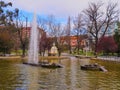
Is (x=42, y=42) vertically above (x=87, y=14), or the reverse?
(x=87, y=14)

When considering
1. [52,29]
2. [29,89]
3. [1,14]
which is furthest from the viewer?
[52,29]

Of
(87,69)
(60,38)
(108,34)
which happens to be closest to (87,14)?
(108,34)

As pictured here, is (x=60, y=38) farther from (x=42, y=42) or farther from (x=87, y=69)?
(x=87, y=69)

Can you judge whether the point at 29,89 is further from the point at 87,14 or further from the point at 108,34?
the point at 108,34

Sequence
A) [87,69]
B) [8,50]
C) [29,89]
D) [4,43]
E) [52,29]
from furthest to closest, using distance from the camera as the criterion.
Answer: [52,29], [8,50], [4,43], [87,69], [29,89]

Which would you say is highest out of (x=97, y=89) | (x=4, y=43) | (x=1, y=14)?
(x=1, y=14)

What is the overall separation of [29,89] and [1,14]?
51117 mm

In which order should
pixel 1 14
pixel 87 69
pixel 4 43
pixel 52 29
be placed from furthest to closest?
pixel 52 29
pixel 4 43
pixel 1 14
pixel 87 69

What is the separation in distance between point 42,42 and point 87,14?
1530cm

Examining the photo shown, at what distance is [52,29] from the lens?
10131 centimetres

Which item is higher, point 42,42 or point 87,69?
point 42,42

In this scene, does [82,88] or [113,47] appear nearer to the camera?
[82,88]

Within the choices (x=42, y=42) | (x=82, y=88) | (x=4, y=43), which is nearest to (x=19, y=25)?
(x=42, y=42)

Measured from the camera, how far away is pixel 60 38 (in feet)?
336
